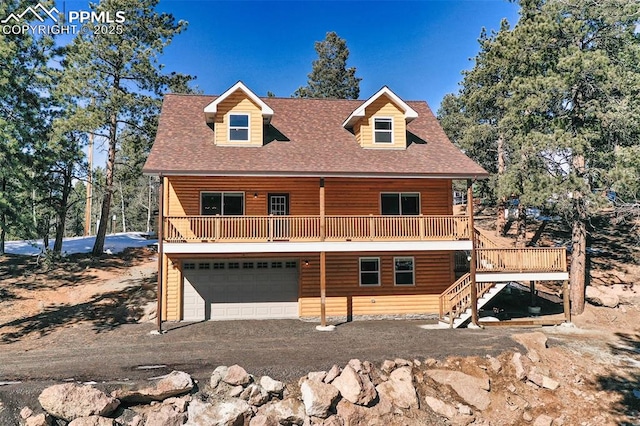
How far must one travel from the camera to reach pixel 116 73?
25.1 meters

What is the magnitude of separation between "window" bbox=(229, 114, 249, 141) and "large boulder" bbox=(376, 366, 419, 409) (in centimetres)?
1134

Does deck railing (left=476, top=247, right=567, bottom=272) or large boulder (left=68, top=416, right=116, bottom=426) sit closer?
large boulder (left=68, top=416, right=116, bottom=426)

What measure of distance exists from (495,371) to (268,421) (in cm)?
658

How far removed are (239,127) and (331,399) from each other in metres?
11.9

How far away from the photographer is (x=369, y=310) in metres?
17.3

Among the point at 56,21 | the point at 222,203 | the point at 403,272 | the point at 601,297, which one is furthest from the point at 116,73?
the point at 601,297

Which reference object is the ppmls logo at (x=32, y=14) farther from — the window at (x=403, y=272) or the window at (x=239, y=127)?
the window at (x=403, y=272)

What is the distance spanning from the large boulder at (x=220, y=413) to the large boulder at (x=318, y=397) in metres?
1.32

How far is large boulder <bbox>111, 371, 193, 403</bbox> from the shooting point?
9273 mm

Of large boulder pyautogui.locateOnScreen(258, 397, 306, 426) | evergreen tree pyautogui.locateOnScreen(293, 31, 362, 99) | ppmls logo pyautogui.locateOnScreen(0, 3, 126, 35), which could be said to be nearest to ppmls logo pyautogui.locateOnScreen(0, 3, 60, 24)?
ppmls logo pyautogui.locateOnScreen(0, 3, 126, 35)

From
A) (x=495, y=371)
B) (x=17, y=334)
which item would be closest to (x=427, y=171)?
(x=495, y=371)

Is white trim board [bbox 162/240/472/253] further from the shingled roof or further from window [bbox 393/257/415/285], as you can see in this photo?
the shingled roof

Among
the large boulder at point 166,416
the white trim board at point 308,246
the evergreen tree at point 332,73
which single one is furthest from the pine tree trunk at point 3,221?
the evergreen tree at point 332,73

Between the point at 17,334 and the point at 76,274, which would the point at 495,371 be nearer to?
the point at 17,334
